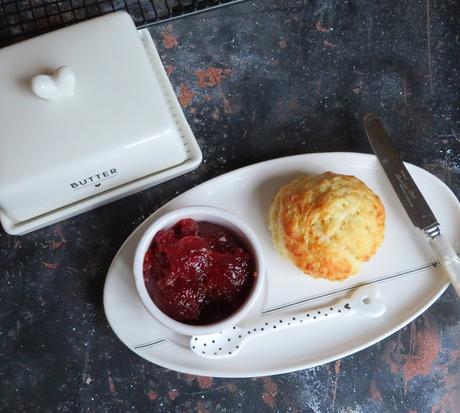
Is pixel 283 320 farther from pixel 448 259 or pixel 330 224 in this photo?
pixel 448 259

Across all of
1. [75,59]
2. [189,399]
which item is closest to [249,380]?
[189,399]

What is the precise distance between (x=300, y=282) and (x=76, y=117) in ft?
2.08

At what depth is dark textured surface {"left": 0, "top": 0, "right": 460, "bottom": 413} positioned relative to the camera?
55.4 inches

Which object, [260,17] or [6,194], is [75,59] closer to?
[6,194]

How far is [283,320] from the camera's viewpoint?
53.3 inches

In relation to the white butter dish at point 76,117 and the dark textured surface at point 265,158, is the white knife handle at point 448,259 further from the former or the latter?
the white butter dish at point 76,117

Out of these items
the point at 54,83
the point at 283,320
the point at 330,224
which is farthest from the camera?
the point at 283,320

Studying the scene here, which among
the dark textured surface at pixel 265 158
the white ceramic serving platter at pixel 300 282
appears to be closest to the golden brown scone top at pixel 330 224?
the white ceramic serving platter at pixel 300 282

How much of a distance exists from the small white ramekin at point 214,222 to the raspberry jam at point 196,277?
17 mm

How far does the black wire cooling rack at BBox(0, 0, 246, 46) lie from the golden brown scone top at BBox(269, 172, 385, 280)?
0.55 meters

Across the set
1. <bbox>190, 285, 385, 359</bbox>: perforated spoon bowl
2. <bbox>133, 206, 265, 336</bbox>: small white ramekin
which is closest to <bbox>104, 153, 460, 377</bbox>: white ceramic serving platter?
<bbox>190, 285, 385, 359</bbox>: perforated spoon bowl

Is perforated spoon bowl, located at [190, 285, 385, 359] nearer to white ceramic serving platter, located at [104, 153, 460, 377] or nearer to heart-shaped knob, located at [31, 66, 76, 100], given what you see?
white ceramic serving platter, located at [104, 153, 460, 377]

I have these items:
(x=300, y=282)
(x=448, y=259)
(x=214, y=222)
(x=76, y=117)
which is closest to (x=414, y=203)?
(x=448, y=259)

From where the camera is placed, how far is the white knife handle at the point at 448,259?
133cm
